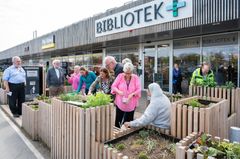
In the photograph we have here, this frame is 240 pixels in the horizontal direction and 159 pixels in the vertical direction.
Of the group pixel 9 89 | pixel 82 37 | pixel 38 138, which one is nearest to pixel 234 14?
pixel 38 138

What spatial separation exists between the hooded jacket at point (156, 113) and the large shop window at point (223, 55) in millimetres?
7162

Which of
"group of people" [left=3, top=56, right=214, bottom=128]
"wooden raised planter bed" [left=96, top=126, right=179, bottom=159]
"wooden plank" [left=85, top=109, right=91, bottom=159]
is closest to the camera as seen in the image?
"wooden raised planter bed" [left=96, top=126, right=179, bottom=159]

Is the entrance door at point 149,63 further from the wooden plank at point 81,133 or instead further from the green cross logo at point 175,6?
the wooden plank at point 81,133

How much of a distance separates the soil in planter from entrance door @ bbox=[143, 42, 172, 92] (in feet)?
25.9

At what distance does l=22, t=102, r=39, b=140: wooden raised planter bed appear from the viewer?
5.55m

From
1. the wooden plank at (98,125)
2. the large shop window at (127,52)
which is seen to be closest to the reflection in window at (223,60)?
the large shop window at (127,52)

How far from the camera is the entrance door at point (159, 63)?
12125mm

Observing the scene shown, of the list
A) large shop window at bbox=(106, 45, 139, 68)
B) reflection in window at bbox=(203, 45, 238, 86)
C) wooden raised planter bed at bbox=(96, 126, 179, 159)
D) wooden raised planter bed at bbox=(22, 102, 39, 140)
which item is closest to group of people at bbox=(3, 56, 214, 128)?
wooden raised planter bed at bbox=(96, 126, 179, 159)

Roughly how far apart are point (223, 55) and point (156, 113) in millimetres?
7575

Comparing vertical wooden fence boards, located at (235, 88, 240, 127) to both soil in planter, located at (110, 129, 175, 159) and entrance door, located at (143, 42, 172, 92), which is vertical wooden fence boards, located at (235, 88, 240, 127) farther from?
entrance door, located at (143, 42, 172, 92)

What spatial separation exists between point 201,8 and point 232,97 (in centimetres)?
426

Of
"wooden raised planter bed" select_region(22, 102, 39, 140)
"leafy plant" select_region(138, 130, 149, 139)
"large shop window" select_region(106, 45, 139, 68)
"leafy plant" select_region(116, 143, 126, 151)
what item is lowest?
"wooden raised planter bed" select_region(22, 102, 39, 140)

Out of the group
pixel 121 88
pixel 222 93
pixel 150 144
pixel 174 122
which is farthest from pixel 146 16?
pixel 150 144

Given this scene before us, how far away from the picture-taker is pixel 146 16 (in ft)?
33.0
